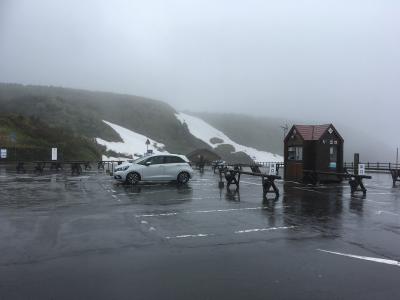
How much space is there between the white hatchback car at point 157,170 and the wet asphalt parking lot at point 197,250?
735 cm

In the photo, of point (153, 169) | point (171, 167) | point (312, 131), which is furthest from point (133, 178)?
point (312, 131)

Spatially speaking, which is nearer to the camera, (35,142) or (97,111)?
(35,142)

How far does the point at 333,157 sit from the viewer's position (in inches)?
990

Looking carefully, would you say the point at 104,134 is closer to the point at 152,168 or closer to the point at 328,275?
the point at 152,168

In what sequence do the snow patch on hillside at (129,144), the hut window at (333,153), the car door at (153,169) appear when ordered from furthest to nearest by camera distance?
the snow patch on hillside at (129,144) → the hut window at (333,153) → the car door at (153,169)

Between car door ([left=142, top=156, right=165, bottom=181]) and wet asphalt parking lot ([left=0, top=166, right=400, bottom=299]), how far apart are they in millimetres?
7758

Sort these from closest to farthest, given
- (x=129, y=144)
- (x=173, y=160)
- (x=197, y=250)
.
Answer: (x=197, y=250)
(x=173, y=160)
(x=129, y=144)

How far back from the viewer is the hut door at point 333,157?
25.0 meters

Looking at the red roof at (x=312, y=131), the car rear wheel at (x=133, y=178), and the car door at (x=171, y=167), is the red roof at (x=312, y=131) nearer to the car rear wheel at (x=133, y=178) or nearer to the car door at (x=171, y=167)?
the car door at (x=171, y=167)

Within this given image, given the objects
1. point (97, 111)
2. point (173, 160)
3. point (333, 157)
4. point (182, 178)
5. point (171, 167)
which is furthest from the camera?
point (97, 111)

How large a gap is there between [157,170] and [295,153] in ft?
28.2

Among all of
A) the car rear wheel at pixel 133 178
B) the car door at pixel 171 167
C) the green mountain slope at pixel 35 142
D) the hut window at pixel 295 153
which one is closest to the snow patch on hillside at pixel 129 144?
the green mountain slope at pixel 35 142

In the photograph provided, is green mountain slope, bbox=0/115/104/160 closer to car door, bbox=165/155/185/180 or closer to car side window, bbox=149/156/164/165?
car side window, bbox=149/156/164/165

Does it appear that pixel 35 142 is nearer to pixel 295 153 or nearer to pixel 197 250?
pixel 295 153
